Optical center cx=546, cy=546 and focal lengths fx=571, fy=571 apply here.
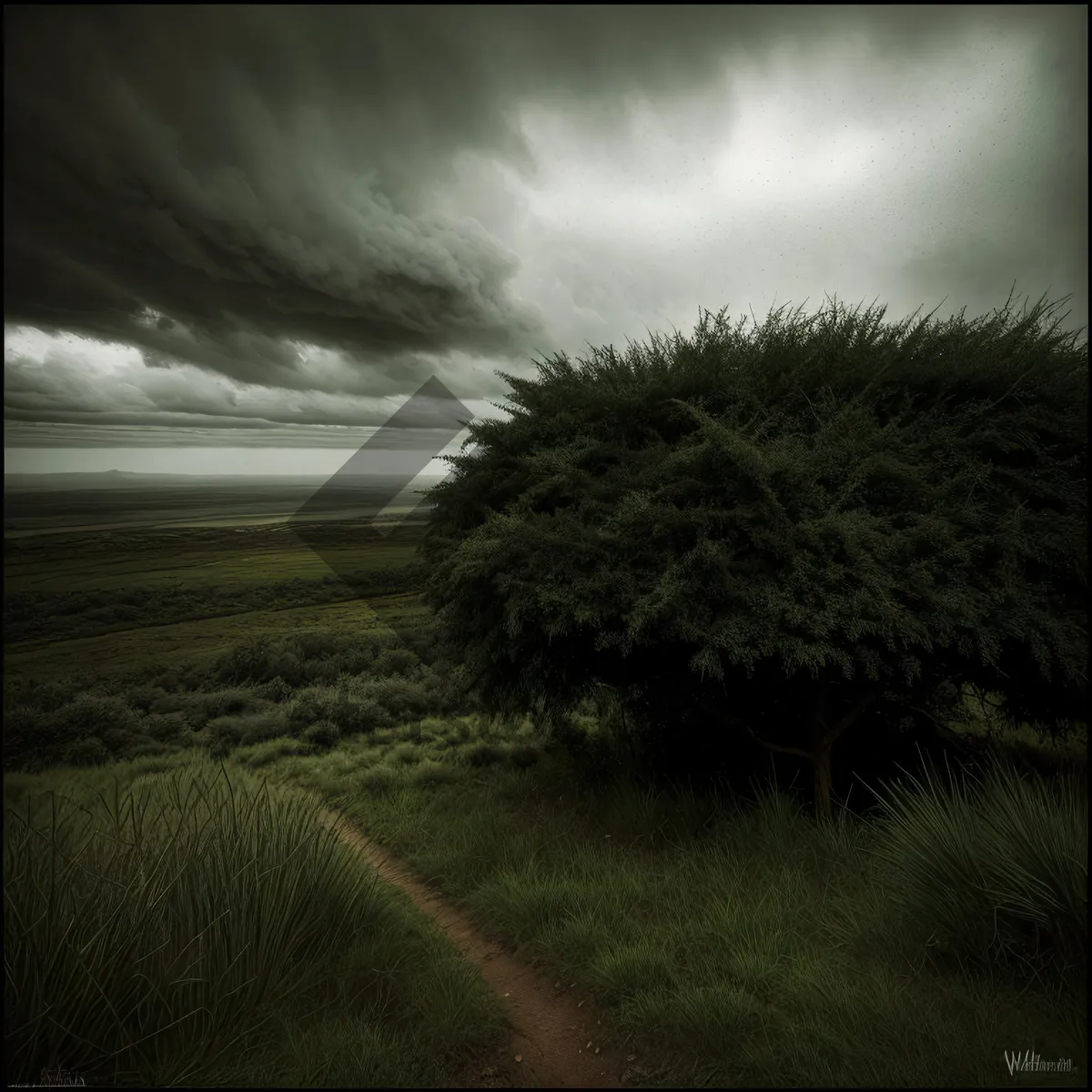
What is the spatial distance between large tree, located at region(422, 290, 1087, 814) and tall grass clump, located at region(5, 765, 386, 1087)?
276 centimetres

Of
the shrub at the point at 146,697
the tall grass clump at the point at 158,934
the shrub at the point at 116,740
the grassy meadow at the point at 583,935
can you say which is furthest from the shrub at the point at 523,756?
the shrub at the point at 146,697

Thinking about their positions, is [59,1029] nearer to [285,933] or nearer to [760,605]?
[285,933]

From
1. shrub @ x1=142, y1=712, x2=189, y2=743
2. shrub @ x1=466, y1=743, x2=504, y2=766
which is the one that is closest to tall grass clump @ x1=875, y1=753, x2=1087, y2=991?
shrub @ x1=466, y1=743, x2=504, y2=766

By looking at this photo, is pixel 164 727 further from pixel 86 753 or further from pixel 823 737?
pixel 823 737

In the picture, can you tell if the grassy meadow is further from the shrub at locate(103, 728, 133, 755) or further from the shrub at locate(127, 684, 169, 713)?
the shrub at locate(127, 684, 169, 713)

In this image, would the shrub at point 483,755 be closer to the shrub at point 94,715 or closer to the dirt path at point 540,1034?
the dirt path at point 540,1034

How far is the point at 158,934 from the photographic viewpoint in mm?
2996

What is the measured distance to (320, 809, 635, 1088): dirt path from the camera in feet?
9.94

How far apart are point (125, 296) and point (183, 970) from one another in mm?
12074

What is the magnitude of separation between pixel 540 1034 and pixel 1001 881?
2786 millimetres

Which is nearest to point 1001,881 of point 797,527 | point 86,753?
point 797,527

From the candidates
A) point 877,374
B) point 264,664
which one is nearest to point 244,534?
point 264,664

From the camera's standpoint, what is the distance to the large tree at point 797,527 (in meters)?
4.75

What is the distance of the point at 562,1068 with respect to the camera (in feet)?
10.2
